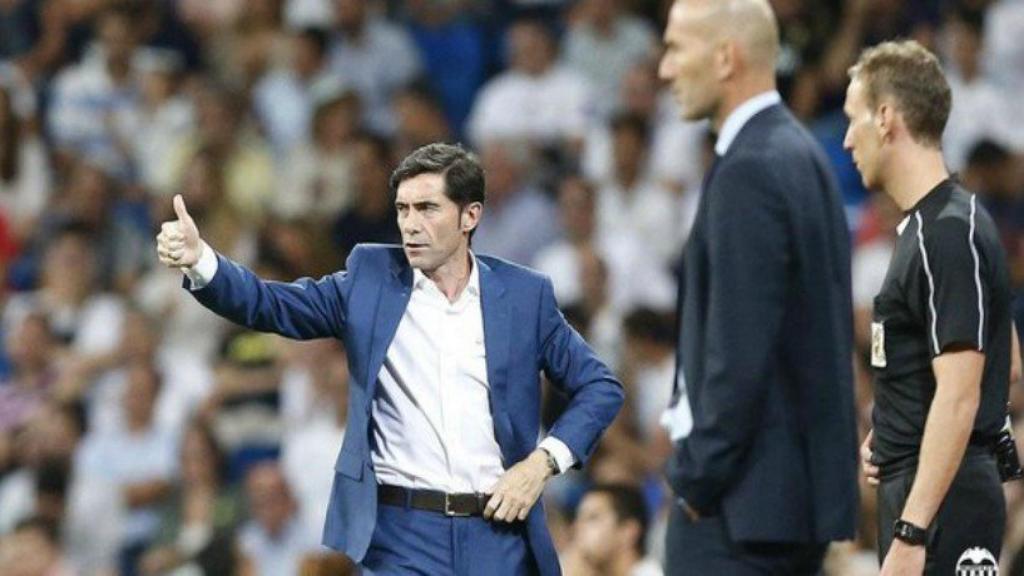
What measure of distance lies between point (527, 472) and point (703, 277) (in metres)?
0.76

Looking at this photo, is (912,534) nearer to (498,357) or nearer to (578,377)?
(578,377)

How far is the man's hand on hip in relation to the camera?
16.4 ft

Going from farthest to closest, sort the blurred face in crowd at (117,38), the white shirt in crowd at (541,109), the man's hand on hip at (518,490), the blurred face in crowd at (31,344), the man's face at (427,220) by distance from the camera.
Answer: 1. the blurred face in crowd at (117,38)
2. the white shirt in crowd at (541,109)
3. the blurred face in crowd at (31,344)
4. the man's face at (427,220)
5. the man's hand on hip at (518,490)

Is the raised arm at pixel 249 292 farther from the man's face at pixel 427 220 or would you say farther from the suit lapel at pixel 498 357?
the suit lapel at pixel 498 357

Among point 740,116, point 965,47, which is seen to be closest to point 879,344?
point 740,116

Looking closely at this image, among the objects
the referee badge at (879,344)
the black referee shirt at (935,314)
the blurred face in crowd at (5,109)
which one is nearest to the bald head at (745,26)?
the black referee shirt at (935,314)

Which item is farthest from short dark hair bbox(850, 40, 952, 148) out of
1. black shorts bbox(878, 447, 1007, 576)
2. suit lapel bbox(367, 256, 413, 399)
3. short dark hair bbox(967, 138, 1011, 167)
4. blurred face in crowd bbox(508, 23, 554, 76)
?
blurred face in crowd bbox(508, 23, 554, 76)

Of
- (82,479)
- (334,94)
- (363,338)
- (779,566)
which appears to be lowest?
(82,479)

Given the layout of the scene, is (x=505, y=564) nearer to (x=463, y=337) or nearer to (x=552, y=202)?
(x=463, y=337)

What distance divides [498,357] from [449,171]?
1.56ft

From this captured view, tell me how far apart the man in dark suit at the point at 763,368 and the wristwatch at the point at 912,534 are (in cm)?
11

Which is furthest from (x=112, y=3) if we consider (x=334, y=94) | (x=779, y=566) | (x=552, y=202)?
(x=779, y=566)

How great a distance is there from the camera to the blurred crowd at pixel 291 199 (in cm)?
949

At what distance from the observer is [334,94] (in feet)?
38.1
